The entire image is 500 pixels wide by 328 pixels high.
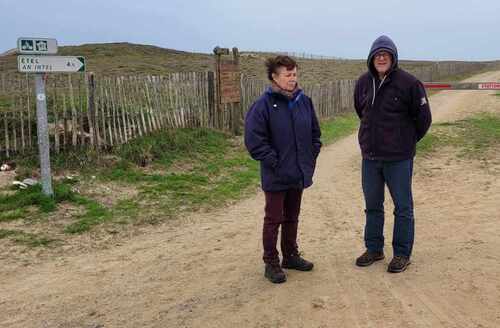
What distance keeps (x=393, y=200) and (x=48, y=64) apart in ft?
14.0

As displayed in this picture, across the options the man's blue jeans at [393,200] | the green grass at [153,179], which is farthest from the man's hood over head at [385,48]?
the green grass at [153,179]

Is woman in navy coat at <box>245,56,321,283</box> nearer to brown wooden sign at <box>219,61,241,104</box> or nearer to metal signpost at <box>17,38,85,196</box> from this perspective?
metal signpost at <box>17,38,85,196</box>

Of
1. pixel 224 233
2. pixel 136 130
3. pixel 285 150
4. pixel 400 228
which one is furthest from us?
pixel 136 130

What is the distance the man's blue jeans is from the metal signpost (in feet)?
12.9

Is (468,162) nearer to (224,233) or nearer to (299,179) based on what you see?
(224,233)

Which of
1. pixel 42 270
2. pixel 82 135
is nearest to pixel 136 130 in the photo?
pixel 82 135

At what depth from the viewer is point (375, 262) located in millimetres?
4605

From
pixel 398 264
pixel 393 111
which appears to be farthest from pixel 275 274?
pixel 393 111

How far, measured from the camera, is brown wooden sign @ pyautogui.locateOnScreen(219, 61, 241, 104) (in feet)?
39.0

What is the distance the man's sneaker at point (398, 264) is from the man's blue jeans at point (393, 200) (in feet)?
0.13

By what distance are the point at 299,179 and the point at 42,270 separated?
8.03 feet

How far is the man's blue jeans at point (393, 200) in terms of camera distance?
431 cm

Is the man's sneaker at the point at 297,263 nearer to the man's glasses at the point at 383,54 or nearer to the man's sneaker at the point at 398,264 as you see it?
the man's sneaker at the point at 398,264

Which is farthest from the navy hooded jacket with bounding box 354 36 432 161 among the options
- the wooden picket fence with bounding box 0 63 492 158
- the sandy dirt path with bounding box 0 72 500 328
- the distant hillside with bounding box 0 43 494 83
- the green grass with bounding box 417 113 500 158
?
the distant hillside with bounding box 0 43 494 83
